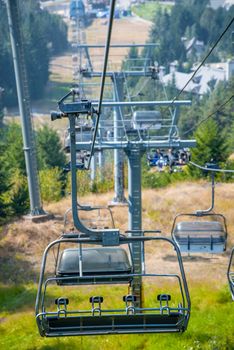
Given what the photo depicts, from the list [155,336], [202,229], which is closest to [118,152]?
[202,229]

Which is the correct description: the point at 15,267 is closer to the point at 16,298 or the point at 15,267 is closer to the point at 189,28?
the point at 16,298

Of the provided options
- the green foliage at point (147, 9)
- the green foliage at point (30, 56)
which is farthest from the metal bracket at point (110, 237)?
the green foliage at point (147, 9)

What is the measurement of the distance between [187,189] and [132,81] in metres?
38.9

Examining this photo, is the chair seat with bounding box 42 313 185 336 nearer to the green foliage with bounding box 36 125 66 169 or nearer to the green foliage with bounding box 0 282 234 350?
the green foliage with bounding box 0 282 234 350

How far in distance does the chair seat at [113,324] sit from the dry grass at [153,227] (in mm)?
6137

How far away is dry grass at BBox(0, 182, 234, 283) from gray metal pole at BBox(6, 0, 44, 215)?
37.7 inches

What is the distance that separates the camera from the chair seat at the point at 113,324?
3.90m

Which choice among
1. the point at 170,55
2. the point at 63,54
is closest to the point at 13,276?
the point at 170,55

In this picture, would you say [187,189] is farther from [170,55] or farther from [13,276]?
[170,55]

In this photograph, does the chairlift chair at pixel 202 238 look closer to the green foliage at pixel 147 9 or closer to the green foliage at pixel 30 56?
the green foliage at pixel 30 56

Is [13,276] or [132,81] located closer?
[13,276]

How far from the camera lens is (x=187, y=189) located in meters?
15.5

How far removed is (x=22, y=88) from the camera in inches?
447

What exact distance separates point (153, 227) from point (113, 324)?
→ 889 centimetres
